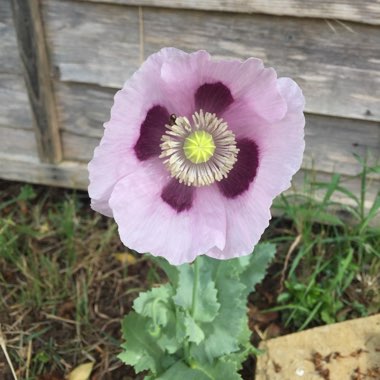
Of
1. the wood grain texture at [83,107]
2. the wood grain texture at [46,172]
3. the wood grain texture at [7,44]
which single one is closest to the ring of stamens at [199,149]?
the wood grain texture at [83,107]

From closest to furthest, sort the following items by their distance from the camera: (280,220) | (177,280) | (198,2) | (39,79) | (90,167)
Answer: (90,167)
(177,280)
(198,2)
(39,79)
(280,220)

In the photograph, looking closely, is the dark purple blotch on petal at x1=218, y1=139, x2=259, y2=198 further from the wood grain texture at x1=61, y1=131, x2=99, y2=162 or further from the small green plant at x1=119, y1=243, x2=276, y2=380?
the wood grain texture at x1=61, y1=131, x2=99, y2=162

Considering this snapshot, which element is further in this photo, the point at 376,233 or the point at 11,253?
the point at 11,253

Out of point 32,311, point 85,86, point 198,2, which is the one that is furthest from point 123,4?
point 32,311

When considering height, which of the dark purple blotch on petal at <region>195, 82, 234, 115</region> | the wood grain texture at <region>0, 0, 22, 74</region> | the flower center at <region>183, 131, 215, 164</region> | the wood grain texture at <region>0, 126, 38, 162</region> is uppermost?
the dark purple blotch on petal at <region>195, 82, 234, 115</region>

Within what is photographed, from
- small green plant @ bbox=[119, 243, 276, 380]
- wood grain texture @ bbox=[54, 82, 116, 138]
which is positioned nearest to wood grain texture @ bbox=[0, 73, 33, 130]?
wood grain texture @ bbox=[54, 82, 116, 138]

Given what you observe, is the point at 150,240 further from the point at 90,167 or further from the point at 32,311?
the point at 32,311
